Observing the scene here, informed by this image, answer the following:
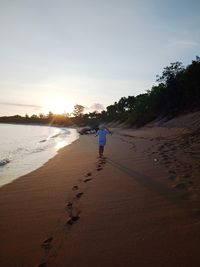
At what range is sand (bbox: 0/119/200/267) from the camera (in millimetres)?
3477

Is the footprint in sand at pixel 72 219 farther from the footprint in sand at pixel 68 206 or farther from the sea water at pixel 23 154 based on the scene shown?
the sea water at pixel 23 154

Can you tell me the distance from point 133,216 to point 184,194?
1.46m

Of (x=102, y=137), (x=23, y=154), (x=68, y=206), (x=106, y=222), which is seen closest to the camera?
(x=106, y=222)

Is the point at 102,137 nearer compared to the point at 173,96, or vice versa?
the point at 102,137

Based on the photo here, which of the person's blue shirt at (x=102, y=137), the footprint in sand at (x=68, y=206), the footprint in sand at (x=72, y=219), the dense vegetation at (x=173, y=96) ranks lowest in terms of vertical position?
the footprint in sand at (x=68, y=206)

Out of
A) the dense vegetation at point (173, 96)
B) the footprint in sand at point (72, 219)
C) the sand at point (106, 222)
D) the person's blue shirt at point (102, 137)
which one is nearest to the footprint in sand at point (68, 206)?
the sand at point (106, 222)

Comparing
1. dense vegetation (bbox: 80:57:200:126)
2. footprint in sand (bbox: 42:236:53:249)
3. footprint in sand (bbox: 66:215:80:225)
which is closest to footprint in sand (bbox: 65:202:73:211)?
footprint in sand (bbox: 66:215:80:225)

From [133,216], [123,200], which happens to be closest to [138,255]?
[133,216]

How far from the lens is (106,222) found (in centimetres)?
457

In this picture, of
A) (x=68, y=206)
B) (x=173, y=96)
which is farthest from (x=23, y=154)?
(x=173, y=96)

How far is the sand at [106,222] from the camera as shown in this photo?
3477 mm

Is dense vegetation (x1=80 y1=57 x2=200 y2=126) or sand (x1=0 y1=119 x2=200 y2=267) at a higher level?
dense vegetation (x1=80 y1=57 x2=200 y2=126)

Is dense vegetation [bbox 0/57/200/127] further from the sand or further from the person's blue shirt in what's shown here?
the sand

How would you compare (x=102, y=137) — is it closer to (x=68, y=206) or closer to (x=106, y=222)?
(x=68, y=206)
